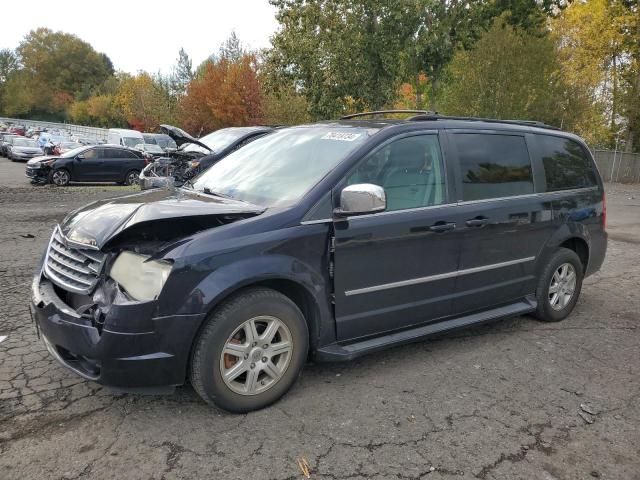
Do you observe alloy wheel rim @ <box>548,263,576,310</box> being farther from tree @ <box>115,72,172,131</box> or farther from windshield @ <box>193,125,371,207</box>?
tree @ <box>115,72,172,131</box>

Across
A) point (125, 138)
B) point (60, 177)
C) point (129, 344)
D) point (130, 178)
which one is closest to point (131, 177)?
point (130, 178)

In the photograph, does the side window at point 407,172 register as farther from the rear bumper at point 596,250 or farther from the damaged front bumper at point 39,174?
the damaged front bumper at point 39,174

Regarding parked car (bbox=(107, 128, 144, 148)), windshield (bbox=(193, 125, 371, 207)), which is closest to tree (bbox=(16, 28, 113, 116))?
parked car (bbox=(107, 128, 144, 148))

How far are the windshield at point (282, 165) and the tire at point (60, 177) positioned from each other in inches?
593

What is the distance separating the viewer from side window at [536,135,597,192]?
16.4ft

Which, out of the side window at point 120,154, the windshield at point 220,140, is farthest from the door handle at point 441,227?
the side window at point 120,154

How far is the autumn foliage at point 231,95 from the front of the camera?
35906 mm

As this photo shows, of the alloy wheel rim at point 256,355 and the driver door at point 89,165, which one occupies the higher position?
the driver door at point 89,165

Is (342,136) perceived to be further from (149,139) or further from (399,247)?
(149,139)

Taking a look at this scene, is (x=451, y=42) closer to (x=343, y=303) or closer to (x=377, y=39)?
(x=377, y=39)

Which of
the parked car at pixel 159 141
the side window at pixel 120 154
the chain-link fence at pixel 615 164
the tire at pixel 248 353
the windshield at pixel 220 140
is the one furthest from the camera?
the parked car at pixel 159 141

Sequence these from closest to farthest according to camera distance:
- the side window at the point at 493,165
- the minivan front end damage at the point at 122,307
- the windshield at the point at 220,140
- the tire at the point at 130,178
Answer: the minivan front end damage at the point at 122,307 → the side window at the point at 493,165 → the windshield at the point at 220,140 → the tire at the point at 130,178

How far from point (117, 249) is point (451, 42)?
80.6ft

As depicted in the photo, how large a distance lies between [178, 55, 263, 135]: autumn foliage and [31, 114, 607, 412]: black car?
31.1 m
